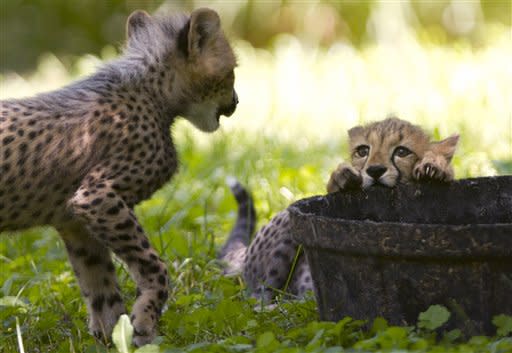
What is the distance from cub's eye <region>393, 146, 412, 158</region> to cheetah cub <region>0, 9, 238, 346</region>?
2.47ft

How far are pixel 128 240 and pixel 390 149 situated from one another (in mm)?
1185

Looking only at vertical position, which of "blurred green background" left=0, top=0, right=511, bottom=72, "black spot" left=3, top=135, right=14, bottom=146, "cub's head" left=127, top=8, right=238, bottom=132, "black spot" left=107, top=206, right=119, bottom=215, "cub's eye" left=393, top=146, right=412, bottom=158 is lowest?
"black spot" left=107, top=206, right=119, bottom=215

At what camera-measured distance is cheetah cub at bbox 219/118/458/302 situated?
12.8ft

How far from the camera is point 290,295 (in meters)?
4.12

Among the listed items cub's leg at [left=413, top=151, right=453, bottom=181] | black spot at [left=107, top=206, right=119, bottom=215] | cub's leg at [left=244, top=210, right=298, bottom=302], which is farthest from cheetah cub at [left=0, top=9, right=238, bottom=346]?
cub's leg at [left=413, top=151, right=453, bottom=181]

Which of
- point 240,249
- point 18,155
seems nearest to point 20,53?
point 240,249

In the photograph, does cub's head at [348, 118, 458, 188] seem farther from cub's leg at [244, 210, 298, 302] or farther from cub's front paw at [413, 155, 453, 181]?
cub's leg at [244, 210, 298, 302]

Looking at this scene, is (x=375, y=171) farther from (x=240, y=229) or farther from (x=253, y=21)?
(x=253, y=21)

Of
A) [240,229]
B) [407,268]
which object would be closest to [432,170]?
[407,268]

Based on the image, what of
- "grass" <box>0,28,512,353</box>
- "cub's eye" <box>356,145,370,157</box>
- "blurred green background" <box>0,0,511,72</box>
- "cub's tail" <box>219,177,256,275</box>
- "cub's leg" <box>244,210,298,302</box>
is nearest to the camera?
"grass" <box>0,28,512,353</box>

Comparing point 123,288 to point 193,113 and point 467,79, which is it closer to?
point 193,113

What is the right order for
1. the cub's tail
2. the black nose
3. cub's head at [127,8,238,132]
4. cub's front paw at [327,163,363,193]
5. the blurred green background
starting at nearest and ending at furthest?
1. cub's front paw at [327,163,363,193]
2. the black nose
3. cub's head at [127,8,238,132]
4. the cub's tail
5. the blurred green background

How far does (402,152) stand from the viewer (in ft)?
13.7

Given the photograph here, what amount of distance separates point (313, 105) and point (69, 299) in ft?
15.0
